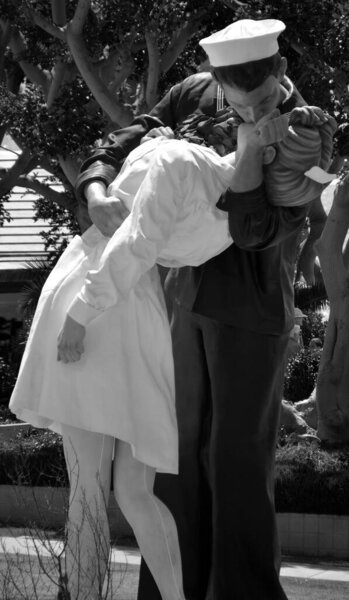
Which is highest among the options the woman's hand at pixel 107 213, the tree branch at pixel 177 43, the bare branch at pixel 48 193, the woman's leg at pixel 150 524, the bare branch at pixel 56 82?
the tree branch at pixel 177 43

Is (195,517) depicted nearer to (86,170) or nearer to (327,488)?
(86,170)

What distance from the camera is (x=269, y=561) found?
16.2 ft

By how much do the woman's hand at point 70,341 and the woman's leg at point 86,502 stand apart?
10.6 inches

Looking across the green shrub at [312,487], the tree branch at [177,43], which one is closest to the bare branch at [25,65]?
the tree branch at [177,43]

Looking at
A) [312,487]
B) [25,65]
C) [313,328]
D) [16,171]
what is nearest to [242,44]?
[312,487]

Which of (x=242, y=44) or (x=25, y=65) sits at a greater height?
(x=242, y=44)

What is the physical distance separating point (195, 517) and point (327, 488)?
398cm

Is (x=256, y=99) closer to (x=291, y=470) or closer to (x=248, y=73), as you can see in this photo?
(x=248, y=73)

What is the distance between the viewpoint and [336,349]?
445 inches

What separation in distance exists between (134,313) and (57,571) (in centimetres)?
100

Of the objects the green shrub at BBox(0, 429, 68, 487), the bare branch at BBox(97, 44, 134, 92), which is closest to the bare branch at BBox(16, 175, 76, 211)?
the bare branch at BBox(97, 44, 134, 92)

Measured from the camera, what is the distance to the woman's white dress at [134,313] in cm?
440

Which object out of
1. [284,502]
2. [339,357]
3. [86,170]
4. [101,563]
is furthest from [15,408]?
[339,357]

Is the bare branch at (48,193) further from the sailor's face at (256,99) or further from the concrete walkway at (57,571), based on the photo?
the sailor's face at (256,99)
